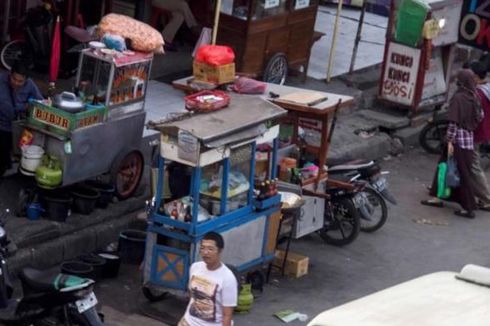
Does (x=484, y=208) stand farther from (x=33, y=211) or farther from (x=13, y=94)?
(x=13, y=94)

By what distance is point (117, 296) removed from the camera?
39.7ft

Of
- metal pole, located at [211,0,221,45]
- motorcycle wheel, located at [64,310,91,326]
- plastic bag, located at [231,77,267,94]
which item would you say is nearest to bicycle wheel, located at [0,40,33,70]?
metal pole, located at [211,0,221,45]

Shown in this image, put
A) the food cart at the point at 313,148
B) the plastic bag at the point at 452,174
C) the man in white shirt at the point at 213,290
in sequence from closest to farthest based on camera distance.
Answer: the man in white shirt at the point at 213,290 < the food cart at the point at 313,148 < the plastic bag at the point at 452,174

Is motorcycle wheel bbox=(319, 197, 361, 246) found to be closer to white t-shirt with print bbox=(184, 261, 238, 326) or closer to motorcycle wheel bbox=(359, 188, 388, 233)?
motorcycle wheel bbox=(359, 188, 388, 233)

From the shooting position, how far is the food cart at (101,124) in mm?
12523

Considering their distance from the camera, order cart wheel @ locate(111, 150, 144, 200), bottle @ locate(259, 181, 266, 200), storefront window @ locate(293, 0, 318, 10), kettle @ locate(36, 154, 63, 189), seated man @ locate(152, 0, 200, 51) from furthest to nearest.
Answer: seated man @ locate(152, 0, 200, 51) → storefront window @ locate(293, 0, 318, 10) → cart wheel @ locate(111, 150, 144, 200) → kettle @ locate(36, 154, 63, 189) → bottle @ locate(259, 181, 266, 200)

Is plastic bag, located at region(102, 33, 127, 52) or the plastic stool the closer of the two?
plastic bag, located at region(102, 33, 127, 52)

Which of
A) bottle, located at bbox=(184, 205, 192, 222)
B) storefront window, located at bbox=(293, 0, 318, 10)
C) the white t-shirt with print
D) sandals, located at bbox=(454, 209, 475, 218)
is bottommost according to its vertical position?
sandals, located at bbox=(454, 209, 475, 218)

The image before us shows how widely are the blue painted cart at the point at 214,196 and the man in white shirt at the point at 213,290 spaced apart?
184 centimetres

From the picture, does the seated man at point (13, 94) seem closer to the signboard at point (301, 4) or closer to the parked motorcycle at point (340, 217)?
the parked motorcycle at point (340, 217)

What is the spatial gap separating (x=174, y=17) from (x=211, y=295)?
33.5ft

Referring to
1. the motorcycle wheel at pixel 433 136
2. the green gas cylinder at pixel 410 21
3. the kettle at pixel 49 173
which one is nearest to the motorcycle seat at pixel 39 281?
the kettle at pixel 49 173

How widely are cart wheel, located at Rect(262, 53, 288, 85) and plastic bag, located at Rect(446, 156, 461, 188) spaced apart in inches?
145

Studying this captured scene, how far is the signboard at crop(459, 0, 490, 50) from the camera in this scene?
18422 millimetres
